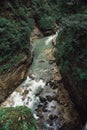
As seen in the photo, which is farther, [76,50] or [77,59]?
[76,50]

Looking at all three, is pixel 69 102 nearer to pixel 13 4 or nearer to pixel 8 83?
pixel 8 83

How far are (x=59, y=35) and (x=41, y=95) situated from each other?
10.3 feet

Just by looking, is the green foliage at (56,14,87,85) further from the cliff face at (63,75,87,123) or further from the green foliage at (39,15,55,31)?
the green foliage at (39,15,55,31)

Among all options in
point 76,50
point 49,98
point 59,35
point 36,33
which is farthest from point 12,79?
point 36,33

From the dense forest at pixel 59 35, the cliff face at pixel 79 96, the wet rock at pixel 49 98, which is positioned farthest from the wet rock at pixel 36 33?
the cliff face at pixel 79 96

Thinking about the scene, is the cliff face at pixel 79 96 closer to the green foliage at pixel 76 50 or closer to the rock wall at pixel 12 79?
the green foliage at pixel 76 50

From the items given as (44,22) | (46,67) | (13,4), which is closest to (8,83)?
(46,67)

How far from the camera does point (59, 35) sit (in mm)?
12477

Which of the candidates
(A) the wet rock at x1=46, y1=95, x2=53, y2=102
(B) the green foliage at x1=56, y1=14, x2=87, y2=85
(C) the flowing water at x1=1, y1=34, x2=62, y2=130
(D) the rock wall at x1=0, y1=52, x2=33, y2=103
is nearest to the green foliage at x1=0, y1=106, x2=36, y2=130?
(B) the green foliage at x1=56, y1=14, x2=87, y2=85

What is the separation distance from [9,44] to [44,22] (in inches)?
309

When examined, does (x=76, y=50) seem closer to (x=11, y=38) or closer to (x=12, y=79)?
(x=12, y=79)

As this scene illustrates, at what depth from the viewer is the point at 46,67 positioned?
13258 millimetres

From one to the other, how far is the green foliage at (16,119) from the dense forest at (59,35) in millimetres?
156

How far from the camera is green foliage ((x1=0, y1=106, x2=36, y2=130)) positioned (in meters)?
4.81
